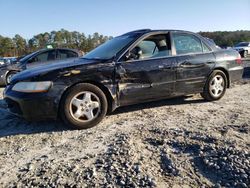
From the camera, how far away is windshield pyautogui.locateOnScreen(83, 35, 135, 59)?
5441 millimetres

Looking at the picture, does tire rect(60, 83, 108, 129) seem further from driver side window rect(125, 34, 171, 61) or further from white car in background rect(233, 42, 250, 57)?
white car in background rect(233, 42, 250, 57)

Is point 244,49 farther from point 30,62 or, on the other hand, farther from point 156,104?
point 156,104

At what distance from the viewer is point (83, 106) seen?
4852 mm

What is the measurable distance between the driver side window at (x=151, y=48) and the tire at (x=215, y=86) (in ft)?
3.85

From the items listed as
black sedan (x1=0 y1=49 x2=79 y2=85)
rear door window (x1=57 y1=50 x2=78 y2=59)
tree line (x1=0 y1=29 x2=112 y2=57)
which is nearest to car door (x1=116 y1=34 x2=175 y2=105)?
black sedan (x1=0 y1=49 x2=79 y2=85)

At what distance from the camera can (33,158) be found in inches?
148

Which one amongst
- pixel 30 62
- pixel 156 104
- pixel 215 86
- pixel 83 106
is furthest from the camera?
pixel 30 62

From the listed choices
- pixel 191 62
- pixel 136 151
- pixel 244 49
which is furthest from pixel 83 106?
pixel 244 49

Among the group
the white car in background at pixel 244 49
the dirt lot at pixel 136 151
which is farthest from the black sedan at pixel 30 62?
the white car in background at pixel 244 49

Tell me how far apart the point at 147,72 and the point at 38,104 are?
6.18ft

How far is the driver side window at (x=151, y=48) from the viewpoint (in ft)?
17.7

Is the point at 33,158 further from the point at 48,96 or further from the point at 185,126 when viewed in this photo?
the point at 185,126

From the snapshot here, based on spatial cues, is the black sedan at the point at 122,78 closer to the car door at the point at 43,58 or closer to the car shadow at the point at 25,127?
the car shadow at the point at 25,127

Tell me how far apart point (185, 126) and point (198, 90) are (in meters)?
1.65
